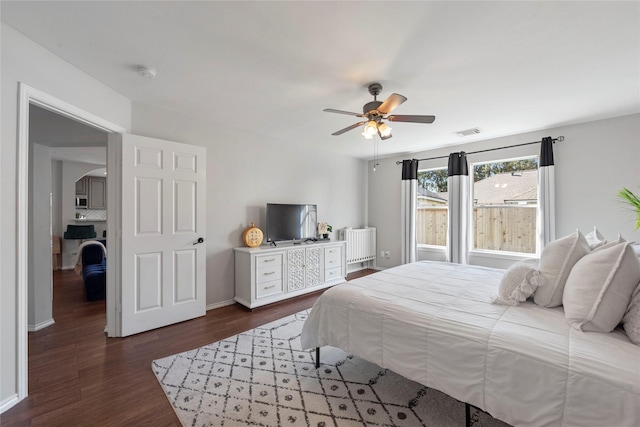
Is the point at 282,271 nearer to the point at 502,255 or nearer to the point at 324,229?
the point at 324,229

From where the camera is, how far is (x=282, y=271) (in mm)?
3766

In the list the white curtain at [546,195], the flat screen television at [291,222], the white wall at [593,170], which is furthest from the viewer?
the flat screen television at [291,222]

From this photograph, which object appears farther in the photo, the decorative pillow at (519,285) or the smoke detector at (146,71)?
the smoke detector at (146,71)

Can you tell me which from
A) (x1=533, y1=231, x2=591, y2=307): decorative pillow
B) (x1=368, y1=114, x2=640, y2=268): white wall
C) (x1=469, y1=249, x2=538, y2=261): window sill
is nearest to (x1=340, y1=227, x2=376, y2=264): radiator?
(x1=469, y1=249, x2=538, y2=261): window sill

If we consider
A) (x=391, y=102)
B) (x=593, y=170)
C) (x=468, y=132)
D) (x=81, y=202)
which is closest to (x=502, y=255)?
(x=593, y=170)

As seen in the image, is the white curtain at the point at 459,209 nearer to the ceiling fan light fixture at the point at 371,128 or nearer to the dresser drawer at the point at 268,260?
the ceiling fan light fixture at the point at 371,128

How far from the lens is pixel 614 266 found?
Answer: 1.35 metres

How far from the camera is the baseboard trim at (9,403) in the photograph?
5.39ft

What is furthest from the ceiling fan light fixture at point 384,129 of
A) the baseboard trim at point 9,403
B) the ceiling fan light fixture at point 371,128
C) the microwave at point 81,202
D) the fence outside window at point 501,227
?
the microwave at point 81,202

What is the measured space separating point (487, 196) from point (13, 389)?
5.71 meters

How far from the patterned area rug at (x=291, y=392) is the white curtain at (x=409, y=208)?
310 centimetres

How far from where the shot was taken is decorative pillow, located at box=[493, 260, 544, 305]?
1.70 meters

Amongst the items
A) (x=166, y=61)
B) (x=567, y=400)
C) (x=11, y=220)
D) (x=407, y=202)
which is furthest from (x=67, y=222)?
(x=567, y=400)

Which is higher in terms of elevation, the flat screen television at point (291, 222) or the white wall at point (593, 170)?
the white wall at point (593, 170)
